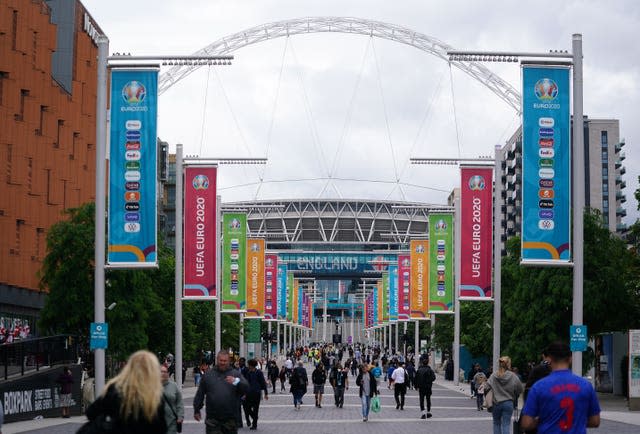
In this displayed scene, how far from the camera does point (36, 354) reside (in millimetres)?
Answer: 40500

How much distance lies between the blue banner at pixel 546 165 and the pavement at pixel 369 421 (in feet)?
20.9

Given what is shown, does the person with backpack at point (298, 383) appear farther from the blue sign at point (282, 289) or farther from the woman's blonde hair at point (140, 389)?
the blue sign at point (282, 289)

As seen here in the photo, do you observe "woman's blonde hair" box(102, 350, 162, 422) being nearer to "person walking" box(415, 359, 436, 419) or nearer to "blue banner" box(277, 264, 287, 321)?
"person walking" box(415, 359, 436, 419)

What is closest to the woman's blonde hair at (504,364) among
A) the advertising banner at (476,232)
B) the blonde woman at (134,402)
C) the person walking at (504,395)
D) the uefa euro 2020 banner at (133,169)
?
the person walking at (504,395)

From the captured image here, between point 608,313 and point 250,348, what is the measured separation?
146 ft

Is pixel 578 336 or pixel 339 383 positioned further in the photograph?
pixel 339 383

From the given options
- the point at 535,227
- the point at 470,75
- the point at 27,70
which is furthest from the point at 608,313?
the point at 470,75

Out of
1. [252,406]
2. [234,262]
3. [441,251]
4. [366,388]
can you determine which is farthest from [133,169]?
[441,251]

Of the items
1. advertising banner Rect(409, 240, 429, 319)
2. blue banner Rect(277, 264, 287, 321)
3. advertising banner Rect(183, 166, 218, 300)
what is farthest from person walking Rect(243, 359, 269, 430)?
blue banner Rect(277, 264, 287, 321)

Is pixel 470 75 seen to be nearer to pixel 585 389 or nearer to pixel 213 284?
pixel 213 284

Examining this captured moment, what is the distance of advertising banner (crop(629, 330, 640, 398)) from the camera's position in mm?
42750

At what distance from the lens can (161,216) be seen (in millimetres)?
132750

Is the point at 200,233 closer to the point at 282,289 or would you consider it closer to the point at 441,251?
the point at 441,251

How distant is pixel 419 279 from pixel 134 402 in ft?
208
